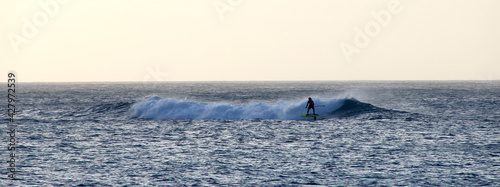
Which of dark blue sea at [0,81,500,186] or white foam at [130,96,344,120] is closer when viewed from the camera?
dark blue sea at [0,81,500,186]

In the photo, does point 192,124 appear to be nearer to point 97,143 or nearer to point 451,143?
point 97,143

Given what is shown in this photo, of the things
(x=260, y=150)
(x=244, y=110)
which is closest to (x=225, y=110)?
(x=244, y=110)

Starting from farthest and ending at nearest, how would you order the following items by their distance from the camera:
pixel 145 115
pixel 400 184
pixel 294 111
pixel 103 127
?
pixel 145 115
pixel 294 111
pixel 103 127
pixel 400 184

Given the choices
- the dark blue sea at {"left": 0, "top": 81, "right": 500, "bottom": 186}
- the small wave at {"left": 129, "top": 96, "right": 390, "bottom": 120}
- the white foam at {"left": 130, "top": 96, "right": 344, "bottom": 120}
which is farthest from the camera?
the small wave at {"left": 129, "top": 96, "right": 390, "bottom": 120}

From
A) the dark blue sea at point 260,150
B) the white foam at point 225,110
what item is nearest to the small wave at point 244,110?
the white foam at point 225,110

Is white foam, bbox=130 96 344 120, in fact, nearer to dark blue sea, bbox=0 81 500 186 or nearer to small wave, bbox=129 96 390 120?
small wave, bbox=129 96 390 120

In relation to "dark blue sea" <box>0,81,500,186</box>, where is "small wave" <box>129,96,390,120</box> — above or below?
above

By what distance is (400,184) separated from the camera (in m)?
20.4

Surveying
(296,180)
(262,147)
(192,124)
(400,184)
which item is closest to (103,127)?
(192,124)

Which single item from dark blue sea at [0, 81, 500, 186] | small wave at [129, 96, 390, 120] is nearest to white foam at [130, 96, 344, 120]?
small wave at [129, 96, 390, 120]

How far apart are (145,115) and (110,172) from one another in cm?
2901

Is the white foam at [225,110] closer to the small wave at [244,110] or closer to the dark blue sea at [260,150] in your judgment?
the small wave at [244,110]

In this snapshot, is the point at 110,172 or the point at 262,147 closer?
the point at 110,172

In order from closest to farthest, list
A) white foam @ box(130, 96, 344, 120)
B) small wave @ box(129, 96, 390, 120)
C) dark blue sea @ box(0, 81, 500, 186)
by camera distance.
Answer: dark blue sea @ box(0, 81, 500, 186) < white foam @ box(130, 96, 344, 120) < small wave @ box(129, 96, 390, 120)
